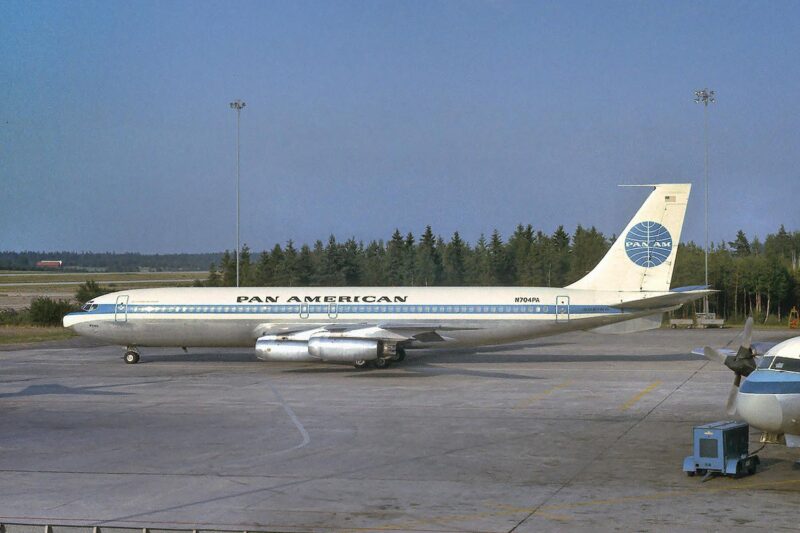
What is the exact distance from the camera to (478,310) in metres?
36.9

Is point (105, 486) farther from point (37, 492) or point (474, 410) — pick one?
point (474, 410)

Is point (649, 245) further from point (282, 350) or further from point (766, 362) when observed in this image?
point (766, 362)

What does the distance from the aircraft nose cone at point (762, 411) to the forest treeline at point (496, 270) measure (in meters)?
→ 52.0

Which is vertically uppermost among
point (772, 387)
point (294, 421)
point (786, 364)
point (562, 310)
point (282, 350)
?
point (562, 310)

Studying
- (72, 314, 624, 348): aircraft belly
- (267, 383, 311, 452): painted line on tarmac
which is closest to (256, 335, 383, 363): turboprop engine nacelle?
(72, 314, 624, 348): aircraft belly

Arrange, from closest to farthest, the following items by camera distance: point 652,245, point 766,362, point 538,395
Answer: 1. point 766,362
2. point 538,395
3. point 652,245

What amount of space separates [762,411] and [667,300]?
18.5 metres

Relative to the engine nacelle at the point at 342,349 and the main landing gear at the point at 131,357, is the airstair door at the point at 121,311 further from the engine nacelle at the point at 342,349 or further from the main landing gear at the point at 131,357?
the engine nacelle at the point at 342,349

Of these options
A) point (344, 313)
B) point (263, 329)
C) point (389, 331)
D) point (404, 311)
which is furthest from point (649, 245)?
point (263, 329)

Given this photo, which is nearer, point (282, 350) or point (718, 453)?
point (718, 453)

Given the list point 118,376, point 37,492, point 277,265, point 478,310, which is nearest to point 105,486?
point 37,492

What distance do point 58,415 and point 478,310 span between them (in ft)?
58.7

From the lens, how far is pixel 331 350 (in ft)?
111

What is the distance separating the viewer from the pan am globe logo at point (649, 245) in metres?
36.0
